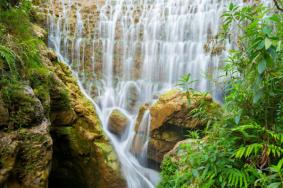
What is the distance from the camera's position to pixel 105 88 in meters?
10.5

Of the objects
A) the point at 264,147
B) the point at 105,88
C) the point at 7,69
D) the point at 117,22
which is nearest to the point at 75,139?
the point at 7,69

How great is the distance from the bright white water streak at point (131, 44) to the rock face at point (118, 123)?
27cm

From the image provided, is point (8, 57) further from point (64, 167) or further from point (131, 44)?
point (131, 44)

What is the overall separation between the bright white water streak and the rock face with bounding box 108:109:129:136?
0.27 m

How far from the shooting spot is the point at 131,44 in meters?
11.3

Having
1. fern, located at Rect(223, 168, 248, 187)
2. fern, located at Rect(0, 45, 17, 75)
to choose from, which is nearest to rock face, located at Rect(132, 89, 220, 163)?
fern, located at Rect(0, 45, 17, 75)

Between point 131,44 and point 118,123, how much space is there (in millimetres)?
3944

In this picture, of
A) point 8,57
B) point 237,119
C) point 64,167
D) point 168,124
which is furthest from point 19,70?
point 168,124

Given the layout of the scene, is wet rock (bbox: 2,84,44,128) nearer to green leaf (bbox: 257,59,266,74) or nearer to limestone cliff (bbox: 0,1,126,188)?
limestone cliff (bbox: 0,1,126,188)

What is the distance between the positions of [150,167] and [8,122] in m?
4.46

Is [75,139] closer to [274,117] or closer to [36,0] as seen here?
[274,117]

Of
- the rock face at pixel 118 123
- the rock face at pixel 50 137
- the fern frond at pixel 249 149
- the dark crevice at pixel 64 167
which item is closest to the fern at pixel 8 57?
the rock face at pixel 50 137

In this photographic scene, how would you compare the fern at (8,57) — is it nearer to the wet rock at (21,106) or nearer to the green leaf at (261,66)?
the wet rock at (21,106)

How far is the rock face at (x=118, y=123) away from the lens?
8.52 metres
